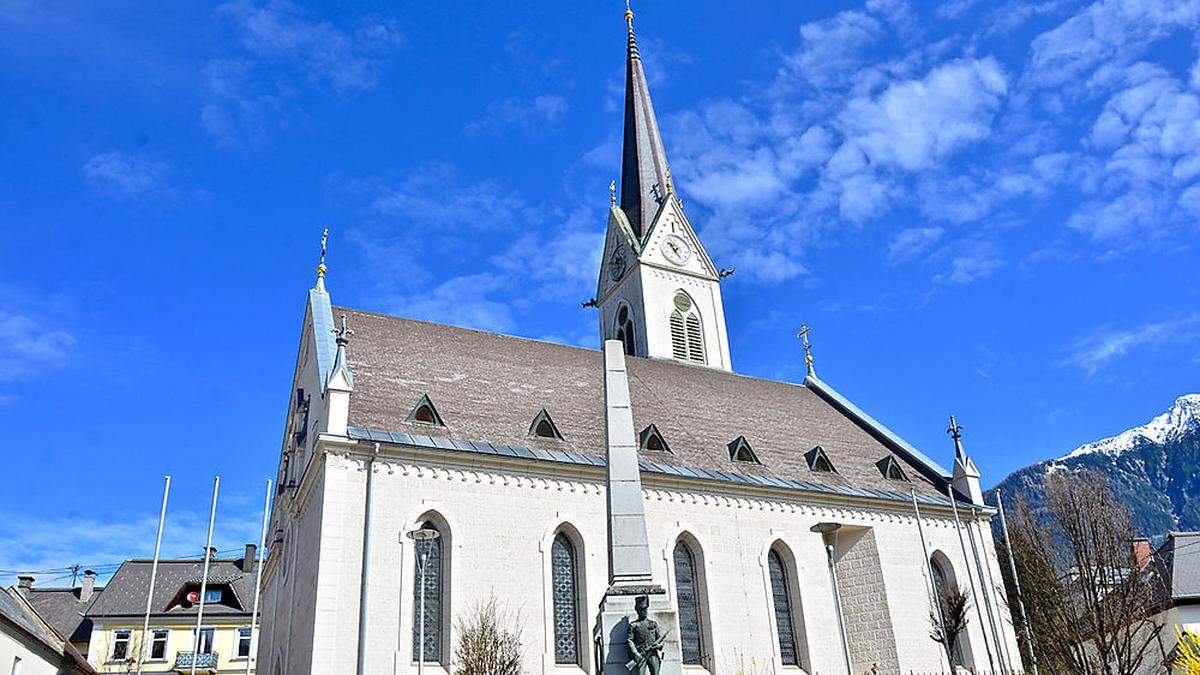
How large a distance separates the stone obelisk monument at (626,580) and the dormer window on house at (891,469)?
66.8 feet

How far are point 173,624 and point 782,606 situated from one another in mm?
34964

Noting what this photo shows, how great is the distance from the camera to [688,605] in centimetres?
2500

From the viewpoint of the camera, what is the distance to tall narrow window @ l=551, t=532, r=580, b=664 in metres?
22.6

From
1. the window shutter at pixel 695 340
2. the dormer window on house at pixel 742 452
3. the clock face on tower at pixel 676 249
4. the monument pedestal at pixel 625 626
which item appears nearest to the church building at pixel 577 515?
the dormer window on house at pixel 742 452

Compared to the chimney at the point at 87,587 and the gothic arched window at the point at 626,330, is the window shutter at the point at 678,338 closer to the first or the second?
the gothic arched window at the point at 626,330

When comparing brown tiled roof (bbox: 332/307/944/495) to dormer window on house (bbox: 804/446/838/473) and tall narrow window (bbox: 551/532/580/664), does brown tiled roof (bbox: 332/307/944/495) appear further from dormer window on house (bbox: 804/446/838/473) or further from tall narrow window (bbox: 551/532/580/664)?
tall narrow window (bbox: 551/532/580/664)

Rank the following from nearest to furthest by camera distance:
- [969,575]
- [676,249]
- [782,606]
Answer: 1. [782,606]
2. [969,575]
3. [676,249]

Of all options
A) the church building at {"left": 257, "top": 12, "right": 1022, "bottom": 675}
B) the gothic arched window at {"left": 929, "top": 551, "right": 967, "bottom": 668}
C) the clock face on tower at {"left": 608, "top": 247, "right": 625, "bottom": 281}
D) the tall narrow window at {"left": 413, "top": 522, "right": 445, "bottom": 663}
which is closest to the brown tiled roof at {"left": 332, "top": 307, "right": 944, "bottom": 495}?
the church building at {"left": 257, "top": 12, "right": 1022, "bottom": 675}

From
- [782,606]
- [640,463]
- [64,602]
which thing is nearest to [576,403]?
[640,463]

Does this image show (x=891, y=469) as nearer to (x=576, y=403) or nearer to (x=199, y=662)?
(x=576, y=403)

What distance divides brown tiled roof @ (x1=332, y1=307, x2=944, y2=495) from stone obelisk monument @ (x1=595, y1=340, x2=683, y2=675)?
10771 mm

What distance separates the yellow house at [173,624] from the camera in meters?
44.5

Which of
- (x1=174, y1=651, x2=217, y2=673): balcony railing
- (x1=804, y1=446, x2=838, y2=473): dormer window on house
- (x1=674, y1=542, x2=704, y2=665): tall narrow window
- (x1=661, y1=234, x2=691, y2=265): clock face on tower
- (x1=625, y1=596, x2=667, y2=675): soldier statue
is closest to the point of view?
(x1=625, y1=596, x2=667, y2=675): soldier statue

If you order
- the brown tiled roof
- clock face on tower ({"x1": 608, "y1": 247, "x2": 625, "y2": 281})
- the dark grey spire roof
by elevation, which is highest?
the dark grey spire roof
